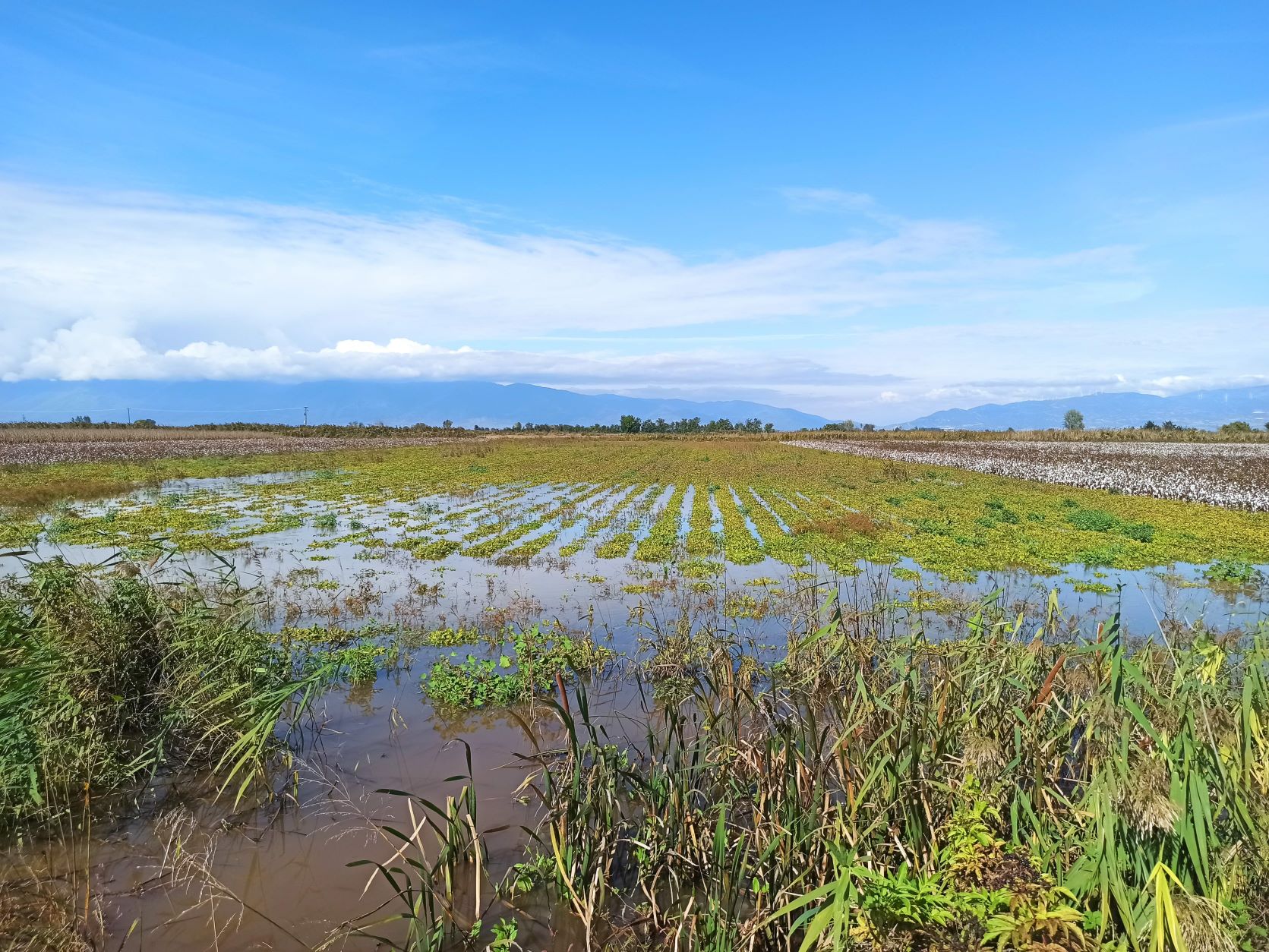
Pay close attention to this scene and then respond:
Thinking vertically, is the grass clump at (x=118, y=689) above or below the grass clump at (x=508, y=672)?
above

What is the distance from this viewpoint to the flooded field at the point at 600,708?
3.69 meters

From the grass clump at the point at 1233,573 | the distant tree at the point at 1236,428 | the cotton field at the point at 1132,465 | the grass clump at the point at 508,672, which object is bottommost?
the grass clump at the point at 508,672

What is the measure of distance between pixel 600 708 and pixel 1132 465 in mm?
41170

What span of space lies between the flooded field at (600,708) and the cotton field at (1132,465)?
9425 mm

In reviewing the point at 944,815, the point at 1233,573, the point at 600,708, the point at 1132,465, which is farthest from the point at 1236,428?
the point at 944,815

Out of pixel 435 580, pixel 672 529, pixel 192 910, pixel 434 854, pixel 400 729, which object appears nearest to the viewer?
pixel 192 910

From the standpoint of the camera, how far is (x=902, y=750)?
388 centimetres

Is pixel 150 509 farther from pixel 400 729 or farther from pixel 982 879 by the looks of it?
pixel 982 879

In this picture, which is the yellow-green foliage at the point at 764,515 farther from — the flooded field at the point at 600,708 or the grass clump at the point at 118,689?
the grass clump at the point at 118,689

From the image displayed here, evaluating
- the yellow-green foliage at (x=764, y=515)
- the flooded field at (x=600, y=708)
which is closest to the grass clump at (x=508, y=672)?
the flooded field at (x=600, y=708)

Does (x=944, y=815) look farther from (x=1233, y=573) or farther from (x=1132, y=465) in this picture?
(x=1132, y=465)

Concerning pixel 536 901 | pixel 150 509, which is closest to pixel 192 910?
pixel 536 901

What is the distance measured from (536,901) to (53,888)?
2868mm

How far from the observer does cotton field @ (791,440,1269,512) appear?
81.1ft
